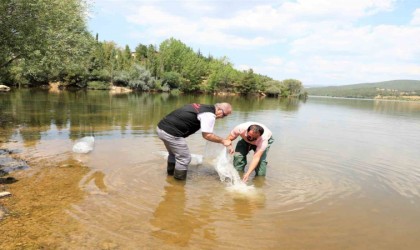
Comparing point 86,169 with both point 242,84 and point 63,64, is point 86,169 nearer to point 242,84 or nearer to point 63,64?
point 63,64

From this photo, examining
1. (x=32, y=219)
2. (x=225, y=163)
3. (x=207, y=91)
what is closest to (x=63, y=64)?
(x=225, y=163)

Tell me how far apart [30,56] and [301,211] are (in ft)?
49.1

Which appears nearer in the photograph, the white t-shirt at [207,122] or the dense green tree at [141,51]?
the white t-shirt at [207,122]

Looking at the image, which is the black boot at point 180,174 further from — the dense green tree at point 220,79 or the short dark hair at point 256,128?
the dense green tree at point 220,79

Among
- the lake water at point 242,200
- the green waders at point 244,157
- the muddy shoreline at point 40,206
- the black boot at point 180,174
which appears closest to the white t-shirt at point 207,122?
the black boot at point 180,174

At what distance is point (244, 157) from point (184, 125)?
245 cm

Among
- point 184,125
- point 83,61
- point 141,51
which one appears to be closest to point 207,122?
point 184,125

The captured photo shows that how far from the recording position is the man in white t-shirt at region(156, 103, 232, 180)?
26.0 ft

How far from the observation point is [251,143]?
9.10 meters

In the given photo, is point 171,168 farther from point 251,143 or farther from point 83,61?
point 83,61

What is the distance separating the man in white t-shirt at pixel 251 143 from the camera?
27.2 feet

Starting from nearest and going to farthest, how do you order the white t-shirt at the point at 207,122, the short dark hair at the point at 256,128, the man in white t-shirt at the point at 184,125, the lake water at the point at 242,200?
the lake water at the point at 242,200, the white t-shirt at the point at 207,122, the man in white t-shirt at the point at 184,125, the short dark hair at the point at 256,128

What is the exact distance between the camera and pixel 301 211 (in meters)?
7.03

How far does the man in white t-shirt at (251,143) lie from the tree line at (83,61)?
1031 cm
